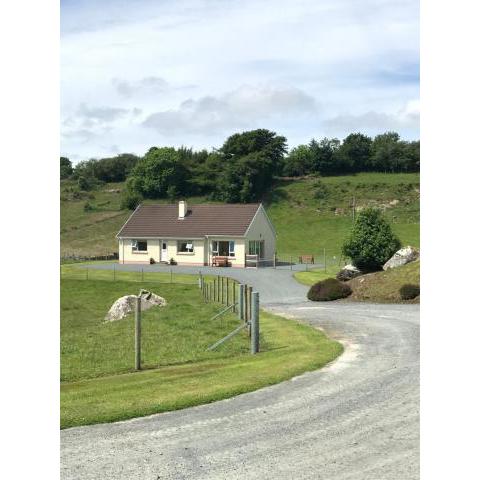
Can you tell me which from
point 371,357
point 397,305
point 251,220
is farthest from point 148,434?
point 251,220

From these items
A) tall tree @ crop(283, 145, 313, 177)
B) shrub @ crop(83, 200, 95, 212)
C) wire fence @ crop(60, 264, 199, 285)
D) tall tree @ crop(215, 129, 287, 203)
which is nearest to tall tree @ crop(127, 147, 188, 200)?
shrub @ crop(83, 200, 95, 212)

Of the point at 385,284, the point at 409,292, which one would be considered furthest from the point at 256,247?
the point at 409,292

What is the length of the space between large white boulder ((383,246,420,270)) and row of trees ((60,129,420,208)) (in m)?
51.6

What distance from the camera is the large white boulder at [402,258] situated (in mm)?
36250

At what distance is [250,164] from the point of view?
88688mm

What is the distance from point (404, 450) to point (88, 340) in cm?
1240

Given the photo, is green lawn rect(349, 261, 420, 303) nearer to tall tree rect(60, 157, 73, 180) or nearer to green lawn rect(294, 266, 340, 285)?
green lawn rect(294, 266, 340, 285)

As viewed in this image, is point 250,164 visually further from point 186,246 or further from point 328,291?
point 328,291

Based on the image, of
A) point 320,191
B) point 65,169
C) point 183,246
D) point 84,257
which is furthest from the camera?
point 65,169

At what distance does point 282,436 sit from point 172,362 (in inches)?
256
